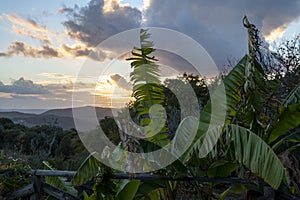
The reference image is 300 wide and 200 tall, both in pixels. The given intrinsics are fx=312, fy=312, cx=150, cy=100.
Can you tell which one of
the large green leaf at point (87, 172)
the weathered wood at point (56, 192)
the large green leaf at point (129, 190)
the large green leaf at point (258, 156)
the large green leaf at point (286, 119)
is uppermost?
the large green leaf at point (286, 119)

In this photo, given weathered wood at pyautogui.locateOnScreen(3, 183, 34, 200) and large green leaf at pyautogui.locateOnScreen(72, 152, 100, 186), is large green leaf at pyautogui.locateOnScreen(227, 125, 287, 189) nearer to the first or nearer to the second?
large green leaf at pyautogui.locateOnScreen(72, 152, 100, 186)

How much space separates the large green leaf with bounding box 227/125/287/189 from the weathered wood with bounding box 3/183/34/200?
232 cm

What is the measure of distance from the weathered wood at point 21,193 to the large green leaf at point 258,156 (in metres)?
2.32

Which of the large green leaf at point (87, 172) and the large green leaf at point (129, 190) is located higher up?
the large green leaf at point (87, 172)

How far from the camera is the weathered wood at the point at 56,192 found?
3.37 meters

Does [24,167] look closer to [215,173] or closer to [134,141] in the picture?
[134,141]

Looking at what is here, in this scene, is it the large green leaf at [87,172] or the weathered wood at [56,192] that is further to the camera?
the weathered wood at [56,192]

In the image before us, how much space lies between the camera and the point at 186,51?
355 cm

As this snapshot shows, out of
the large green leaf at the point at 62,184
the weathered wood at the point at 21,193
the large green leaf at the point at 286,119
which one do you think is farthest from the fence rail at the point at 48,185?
the large green leaf at the point at 286,119

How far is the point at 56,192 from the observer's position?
3.42 meters

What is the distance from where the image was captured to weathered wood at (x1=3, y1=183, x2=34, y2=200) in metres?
3.52

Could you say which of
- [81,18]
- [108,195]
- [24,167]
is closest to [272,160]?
[108,195]

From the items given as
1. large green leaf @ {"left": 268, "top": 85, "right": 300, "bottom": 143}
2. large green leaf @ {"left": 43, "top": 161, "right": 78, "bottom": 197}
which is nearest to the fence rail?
large green leaf @ {"left": 43, "top": 161, "right": 78, "bottom": 197}

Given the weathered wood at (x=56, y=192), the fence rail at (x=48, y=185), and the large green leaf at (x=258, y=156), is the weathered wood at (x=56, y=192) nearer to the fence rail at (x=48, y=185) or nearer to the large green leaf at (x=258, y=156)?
the fence rail at (x=48, y=185)
